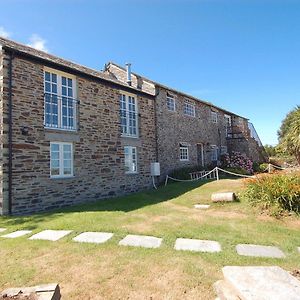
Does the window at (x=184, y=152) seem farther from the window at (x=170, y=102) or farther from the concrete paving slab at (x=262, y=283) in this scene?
the concrete paving slab at (x=262, y=283)

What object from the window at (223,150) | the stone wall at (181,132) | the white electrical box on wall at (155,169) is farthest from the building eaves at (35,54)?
the window at (223,150)

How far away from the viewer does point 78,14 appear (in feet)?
34.0

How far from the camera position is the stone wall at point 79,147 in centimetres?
1032

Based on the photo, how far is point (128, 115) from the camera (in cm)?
1565

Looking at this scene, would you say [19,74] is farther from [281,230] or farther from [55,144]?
[281,230]

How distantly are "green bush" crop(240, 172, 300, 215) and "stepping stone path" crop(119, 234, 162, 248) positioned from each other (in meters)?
4.14

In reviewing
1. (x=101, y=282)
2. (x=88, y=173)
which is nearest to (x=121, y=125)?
(x=88, y=173)

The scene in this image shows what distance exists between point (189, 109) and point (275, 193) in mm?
14266

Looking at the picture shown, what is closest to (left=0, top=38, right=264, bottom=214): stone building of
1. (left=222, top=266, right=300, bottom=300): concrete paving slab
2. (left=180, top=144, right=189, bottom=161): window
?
(left=180, top=144, right=189, bottom=161): window

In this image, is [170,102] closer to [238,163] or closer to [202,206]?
[238,163]

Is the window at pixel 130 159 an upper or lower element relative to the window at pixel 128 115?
lower

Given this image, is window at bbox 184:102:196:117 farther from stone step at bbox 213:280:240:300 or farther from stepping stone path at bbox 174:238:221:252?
stone step at bbox 213:280:240:300

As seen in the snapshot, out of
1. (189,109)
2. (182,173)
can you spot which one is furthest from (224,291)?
(189,109)

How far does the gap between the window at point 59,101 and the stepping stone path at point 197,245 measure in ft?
25.6
